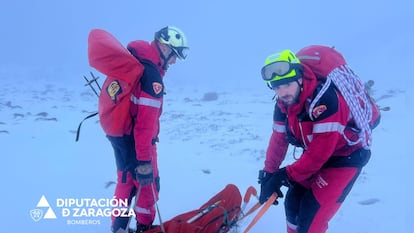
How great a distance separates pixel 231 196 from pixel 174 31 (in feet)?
8.10

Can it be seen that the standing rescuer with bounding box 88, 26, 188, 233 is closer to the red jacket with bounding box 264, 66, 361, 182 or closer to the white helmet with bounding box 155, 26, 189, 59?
the white helmet with bounding box 155, 26, 189, 59

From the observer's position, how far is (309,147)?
309 cm

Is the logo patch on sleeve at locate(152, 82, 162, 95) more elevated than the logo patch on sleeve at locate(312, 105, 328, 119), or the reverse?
the logo patch on sleeve at locate(152, 82, 162, 95)

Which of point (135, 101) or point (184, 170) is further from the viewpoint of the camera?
point (184, 170)

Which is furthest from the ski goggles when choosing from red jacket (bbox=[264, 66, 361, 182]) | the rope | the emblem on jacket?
the emblem on jacket

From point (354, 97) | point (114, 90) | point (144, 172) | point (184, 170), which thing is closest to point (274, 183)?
point (354, 97)

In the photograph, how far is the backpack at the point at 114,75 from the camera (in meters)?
3.54

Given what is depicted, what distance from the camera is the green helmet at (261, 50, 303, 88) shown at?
288 centimetres

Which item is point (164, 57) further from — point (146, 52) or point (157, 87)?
point (157, 87)

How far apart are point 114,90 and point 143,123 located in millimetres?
523

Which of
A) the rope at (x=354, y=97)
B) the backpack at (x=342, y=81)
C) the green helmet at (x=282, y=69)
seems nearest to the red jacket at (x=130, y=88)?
the green helmet at (x=282, y=69)

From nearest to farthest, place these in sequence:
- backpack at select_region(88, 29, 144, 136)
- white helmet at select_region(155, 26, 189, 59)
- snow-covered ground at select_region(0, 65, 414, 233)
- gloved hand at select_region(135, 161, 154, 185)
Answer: backpack at select_region(88, 29, 144, 136) → gloved hand at select_region(135, 161, 154, 185) → white helmet at select_region(155, 26, 189, 59) → snow-covered ground at select_region(0, 65, 414, 233)

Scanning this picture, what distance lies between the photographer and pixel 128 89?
359 cm

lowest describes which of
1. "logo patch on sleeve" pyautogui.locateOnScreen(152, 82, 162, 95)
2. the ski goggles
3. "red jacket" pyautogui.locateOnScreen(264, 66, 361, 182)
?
"red jacket" pyautogui.locateOnScreen(264, 66, 361, 182)
